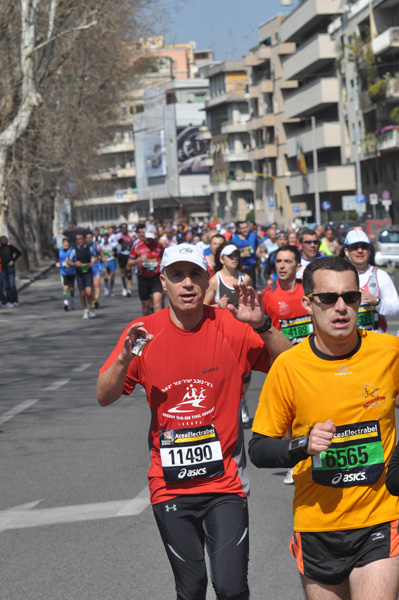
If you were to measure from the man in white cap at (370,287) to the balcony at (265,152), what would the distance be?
325 ft

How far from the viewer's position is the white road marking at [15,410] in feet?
38.7

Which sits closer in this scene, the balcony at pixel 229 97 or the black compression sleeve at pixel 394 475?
the black compression sleeve at pixel 394 475

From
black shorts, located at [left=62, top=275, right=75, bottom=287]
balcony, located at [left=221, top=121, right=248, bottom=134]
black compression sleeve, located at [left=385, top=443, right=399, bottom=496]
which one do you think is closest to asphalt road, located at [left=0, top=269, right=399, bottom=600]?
black compression sleeve, located at [left=385, top=443, right=399, bottom=496]

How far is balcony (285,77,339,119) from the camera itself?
276 feet

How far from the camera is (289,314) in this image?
362 inches

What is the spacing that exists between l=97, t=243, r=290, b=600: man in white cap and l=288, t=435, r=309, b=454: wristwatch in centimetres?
80

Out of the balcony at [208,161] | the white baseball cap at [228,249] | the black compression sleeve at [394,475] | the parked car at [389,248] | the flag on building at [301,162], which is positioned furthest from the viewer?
the balcony at [208,161]

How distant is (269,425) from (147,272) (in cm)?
1548

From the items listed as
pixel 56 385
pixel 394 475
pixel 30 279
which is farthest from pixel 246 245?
pixel 394 475

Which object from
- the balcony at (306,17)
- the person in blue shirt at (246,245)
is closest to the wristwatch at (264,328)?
the person in blue shirt at (246,245)

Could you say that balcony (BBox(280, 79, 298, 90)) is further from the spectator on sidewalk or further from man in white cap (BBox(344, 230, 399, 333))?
man in white cap (BBox(344, 230, 399, 333))

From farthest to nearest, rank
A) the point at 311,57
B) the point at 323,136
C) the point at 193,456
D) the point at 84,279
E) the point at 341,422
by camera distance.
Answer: the point at 311,57
the point at 323,136
the point at 84,279
the point at 193,456
the point at 341,422

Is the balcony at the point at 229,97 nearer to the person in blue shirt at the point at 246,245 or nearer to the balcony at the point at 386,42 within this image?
the balcony at the point at 386,42

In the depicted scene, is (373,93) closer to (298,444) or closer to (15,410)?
(15,410)
